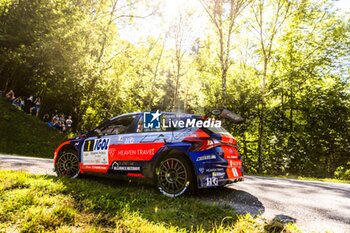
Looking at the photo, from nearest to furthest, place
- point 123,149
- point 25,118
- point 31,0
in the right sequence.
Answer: point 123,149 < point 25,118 < point 31,0

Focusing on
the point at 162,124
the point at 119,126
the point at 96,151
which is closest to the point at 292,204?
the point at 162,124

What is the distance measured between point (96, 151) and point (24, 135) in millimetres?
12349

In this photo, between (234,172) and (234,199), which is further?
(234,172)

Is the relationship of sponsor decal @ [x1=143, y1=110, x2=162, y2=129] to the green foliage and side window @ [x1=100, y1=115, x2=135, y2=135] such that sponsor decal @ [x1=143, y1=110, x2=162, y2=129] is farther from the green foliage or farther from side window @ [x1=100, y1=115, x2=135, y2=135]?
the green foliage

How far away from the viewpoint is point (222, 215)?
4.26 m

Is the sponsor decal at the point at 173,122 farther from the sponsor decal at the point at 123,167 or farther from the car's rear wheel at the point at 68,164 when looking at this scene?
the car's rear wheel at the point at 68,164

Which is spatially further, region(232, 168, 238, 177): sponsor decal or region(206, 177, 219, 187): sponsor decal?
region(232, 168, 238, 177): sponsor decal

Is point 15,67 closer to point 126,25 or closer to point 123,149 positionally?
point 126,25

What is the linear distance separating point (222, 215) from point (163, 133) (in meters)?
2.06

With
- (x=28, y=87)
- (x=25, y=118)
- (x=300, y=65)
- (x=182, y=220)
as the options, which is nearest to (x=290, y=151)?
(x=300, y=65)

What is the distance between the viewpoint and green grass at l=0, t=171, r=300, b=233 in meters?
3.71

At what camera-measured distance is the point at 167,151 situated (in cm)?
547

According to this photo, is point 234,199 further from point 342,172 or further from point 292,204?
point 342,172

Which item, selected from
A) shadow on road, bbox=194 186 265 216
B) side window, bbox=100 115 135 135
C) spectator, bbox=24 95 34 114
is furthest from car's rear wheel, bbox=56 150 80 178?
spectator, bbox=24 95 34 114
